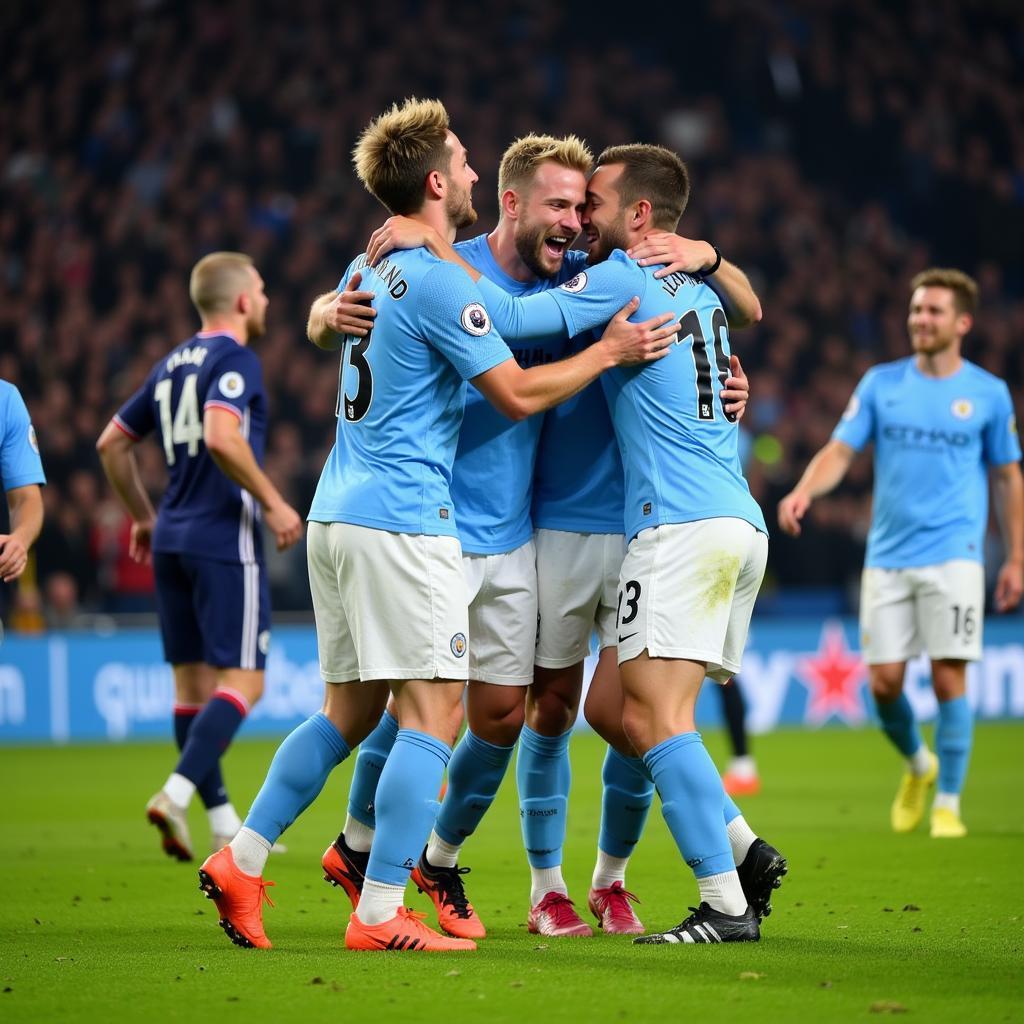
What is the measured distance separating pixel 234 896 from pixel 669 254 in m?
2.23

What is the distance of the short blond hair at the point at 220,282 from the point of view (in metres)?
7.20

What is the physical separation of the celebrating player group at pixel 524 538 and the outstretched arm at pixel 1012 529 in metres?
3.23

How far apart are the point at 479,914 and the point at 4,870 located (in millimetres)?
2266

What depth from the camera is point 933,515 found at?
312 inches

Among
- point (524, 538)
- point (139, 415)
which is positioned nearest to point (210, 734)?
point (139, 415)

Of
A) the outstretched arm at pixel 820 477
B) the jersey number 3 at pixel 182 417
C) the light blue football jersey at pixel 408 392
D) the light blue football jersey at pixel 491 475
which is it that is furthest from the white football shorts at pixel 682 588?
the jersey number 3 at pixel 182 417

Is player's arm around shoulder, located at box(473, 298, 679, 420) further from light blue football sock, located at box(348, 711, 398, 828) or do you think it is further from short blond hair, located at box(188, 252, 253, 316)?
short blond hair, located at box(188, 252, 253, 316)

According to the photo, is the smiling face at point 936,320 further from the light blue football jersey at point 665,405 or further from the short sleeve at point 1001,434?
the light blue football jersey at point 665,405

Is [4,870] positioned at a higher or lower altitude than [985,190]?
lower

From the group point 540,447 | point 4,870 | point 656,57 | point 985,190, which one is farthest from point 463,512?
point 656,57

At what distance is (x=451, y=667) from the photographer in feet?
14.7

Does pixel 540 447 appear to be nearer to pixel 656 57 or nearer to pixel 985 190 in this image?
pixel 985 190

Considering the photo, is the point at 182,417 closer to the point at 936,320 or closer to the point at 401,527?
the point at 401,527

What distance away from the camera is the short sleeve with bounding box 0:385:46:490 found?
5.49 metres
